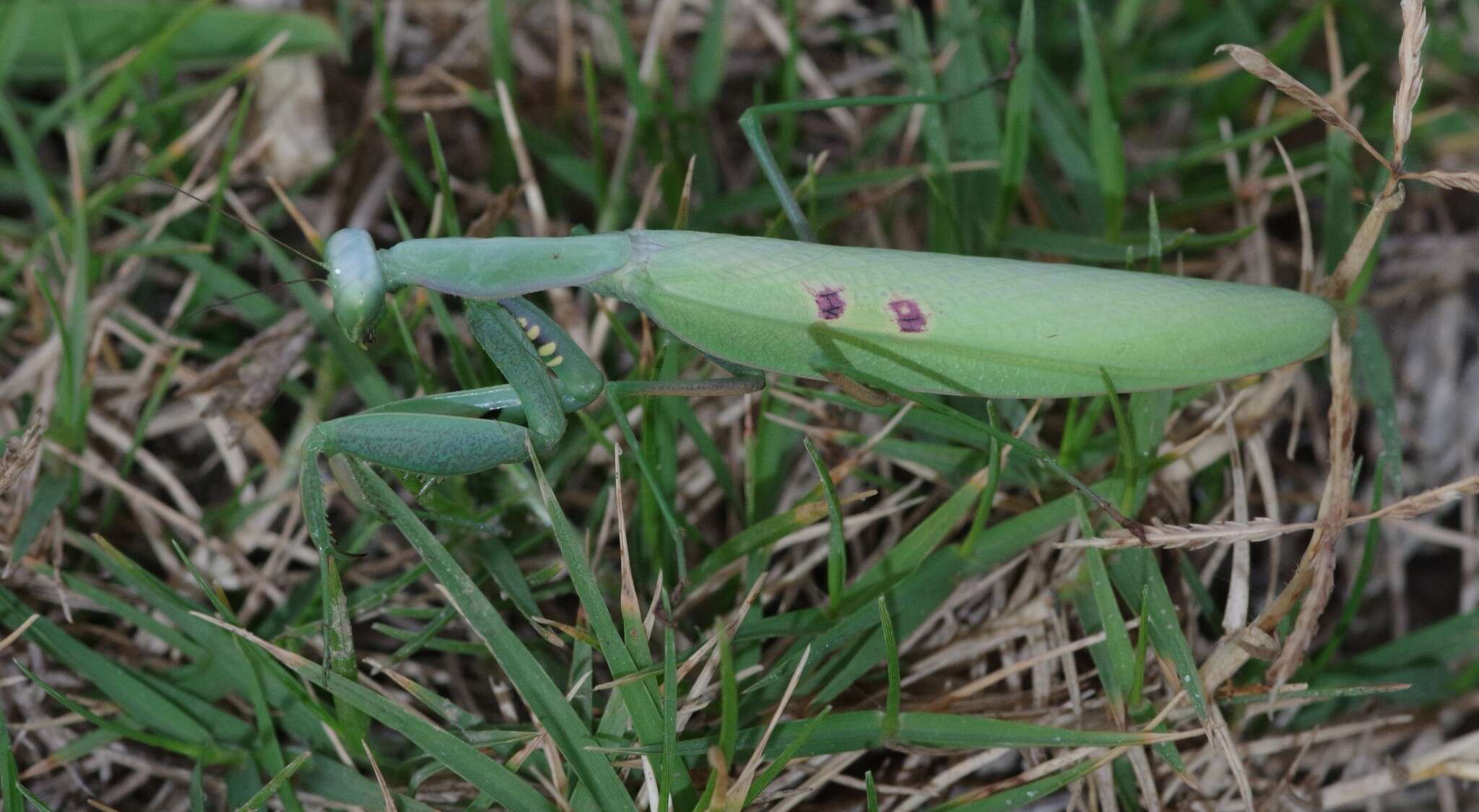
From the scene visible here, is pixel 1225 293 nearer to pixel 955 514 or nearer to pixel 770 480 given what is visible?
pixel 955 514

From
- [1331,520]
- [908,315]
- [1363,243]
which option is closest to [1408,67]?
[1363,243]

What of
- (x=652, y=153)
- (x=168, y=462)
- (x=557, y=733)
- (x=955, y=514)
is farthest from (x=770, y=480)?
(x=168, y=462)

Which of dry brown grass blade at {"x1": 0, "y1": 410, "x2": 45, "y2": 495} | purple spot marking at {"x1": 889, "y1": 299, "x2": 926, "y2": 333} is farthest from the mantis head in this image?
purple spot marking at {"x1": 889, "y1": 299, "x2": 926, "y2": 333}

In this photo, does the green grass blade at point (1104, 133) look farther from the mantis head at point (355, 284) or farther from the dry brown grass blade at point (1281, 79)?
the mantis head at point (355, 284)

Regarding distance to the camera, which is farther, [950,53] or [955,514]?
[950,53]

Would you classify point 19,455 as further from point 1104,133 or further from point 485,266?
point 1104,133

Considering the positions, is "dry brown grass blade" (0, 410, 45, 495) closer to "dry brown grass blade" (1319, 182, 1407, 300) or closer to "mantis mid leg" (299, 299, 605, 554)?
"mantis mid leg" (299, 299, 605, 554)
